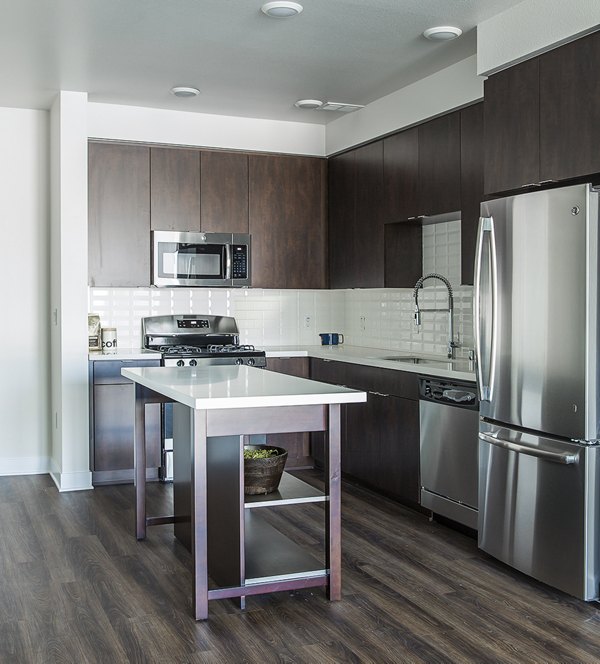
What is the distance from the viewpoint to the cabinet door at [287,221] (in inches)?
247

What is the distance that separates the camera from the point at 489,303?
12.4 ft

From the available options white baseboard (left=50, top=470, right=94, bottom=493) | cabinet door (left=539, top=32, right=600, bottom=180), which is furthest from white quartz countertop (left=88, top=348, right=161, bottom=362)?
cabinet door (left=539, top=32, right=600, bottom=180)

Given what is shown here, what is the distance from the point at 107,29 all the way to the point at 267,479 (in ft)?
8.11

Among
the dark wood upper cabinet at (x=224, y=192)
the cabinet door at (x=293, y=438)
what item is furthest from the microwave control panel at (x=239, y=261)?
the cabinet door at (x=293, y=438)

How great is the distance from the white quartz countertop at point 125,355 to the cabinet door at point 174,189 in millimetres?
946

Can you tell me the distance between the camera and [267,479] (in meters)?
3.43

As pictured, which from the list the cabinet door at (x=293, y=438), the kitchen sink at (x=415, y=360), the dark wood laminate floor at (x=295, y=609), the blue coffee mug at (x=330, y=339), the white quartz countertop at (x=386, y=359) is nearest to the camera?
the dark wood laminate floor at (x=295, y=609)

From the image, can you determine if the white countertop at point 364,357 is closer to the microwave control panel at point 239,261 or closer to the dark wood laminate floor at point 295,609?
the microwave control panel at point 239,261

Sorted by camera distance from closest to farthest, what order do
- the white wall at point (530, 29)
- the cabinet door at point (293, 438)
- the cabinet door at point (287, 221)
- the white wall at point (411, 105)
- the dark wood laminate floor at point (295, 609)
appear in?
the dark wood laminate floor at point (295, 609) < the white wall at point (530, 29) < the white wall at point (411, 105) < the cabinet door at point (293, 438) < the cabinet door at point (287, 221)

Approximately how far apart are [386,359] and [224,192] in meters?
1.91

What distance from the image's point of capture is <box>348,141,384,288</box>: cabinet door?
5648mm

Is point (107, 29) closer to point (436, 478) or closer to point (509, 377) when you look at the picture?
point (509, 377)

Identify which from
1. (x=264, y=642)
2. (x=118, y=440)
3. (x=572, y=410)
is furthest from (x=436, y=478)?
(x=118, y=440)

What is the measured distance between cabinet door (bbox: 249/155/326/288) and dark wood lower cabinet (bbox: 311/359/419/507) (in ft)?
3.21
